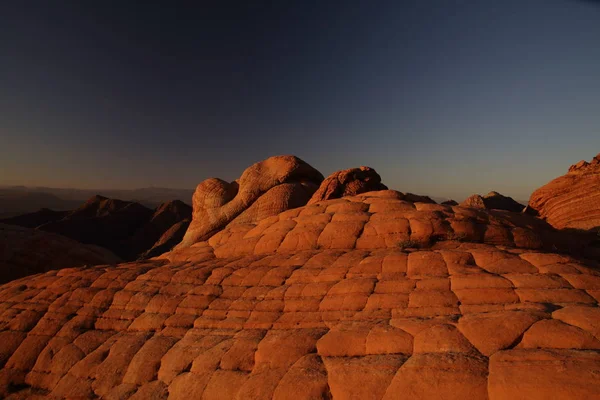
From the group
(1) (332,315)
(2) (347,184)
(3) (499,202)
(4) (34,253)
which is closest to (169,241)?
(4) (34,253)

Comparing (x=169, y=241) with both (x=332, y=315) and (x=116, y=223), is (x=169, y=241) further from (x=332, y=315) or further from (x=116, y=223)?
(x=332, y=315)

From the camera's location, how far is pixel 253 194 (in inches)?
853

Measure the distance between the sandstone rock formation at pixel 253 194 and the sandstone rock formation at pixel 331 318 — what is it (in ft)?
20.2

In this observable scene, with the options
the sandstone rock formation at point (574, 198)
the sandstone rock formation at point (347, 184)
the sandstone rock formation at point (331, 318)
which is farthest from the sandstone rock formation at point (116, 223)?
the sandstone rock formation at point (574, 198)

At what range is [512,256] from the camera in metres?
9.42

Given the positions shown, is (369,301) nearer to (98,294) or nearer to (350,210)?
(350,210)

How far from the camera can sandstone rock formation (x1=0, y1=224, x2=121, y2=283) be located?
21094 millimetres

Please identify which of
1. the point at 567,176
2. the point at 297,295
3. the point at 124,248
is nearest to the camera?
the point at 297,295

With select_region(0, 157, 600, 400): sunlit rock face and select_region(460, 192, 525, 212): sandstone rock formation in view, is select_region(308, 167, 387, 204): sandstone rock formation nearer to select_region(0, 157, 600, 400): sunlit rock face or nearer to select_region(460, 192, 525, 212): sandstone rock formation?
select_region(0, 157, 600, 400): sunlit rock face

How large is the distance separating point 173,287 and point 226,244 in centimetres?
422

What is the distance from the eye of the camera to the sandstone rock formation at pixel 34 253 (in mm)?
21094

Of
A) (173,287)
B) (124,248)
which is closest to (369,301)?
(173,287)

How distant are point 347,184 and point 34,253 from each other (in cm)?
2135

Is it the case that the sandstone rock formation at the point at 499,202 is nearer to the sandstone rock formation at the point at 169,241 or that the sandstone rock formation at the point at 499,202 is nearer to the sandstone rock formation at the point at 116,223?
the sandstone rock formation at the point at 169,241
